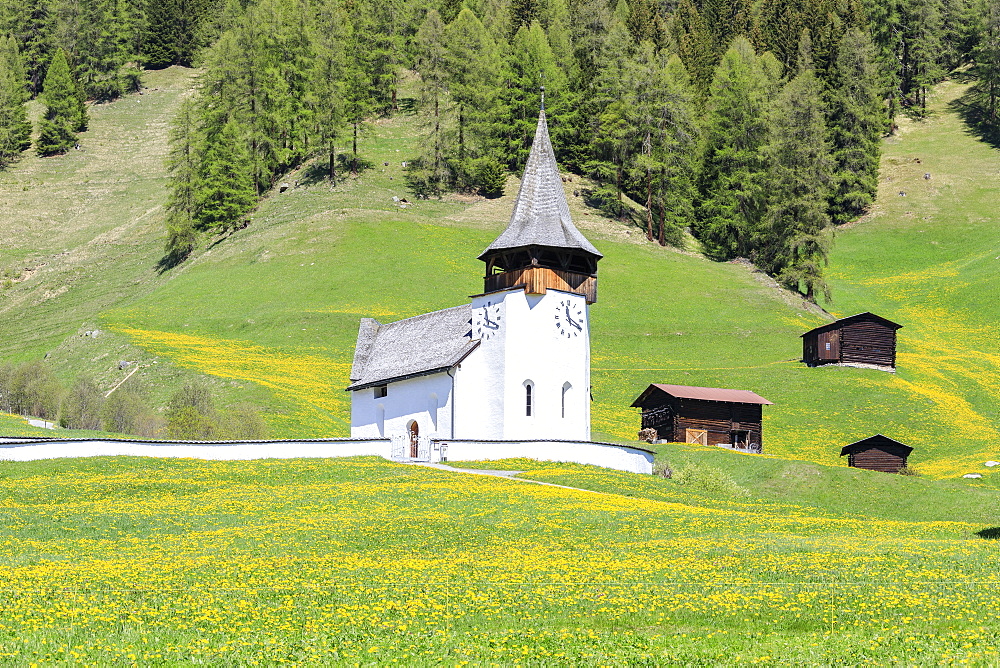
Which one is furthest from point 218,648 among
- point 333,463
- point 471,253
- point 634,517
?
point 471,253

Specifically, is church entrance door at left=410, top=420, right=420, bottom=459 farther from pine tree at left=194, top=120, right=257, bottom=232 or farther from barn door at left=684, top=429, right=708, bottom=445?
pine tree at left=194, top=120, right=257, bottom=232

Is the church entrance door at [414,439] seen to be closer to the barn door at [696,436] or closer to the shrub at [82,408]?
the barn door at [696,436]

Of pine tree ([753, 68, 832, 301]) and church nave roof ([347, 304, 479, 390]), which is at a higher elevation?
pine tree ([753, 68, 832, 301])

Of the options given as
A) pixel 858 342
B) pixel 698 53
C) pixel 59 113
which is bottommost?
pixel 858 342

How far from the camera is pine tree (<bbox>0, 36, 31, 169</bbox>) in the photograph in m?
143

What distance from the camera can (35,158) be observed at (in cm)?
14500

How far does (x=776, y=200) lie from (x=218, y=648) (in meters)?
102

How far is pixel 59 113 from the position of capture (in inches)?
5866

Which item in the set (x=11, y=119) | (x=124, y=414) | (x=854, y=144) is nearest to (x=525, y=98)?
(x=854, y=144)

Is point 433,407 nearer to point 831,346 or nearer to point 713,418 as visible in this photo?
point 713,418

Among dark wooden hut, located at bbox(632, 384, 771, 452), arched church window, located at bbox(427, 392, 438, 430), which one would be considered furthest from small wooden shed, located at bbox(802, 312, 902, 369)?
arched church window, located at bbox(427, 392, 438, 430)

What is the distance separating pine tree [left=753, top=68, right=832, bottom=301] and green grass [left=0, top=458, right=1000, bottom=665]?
6901 centimetres

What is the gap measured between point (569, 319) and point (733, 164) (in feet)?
224

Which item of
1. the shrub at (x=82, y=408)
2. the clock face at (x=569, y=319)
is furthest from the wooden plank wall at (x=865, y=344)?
the shrub at (x=82, y=408)
